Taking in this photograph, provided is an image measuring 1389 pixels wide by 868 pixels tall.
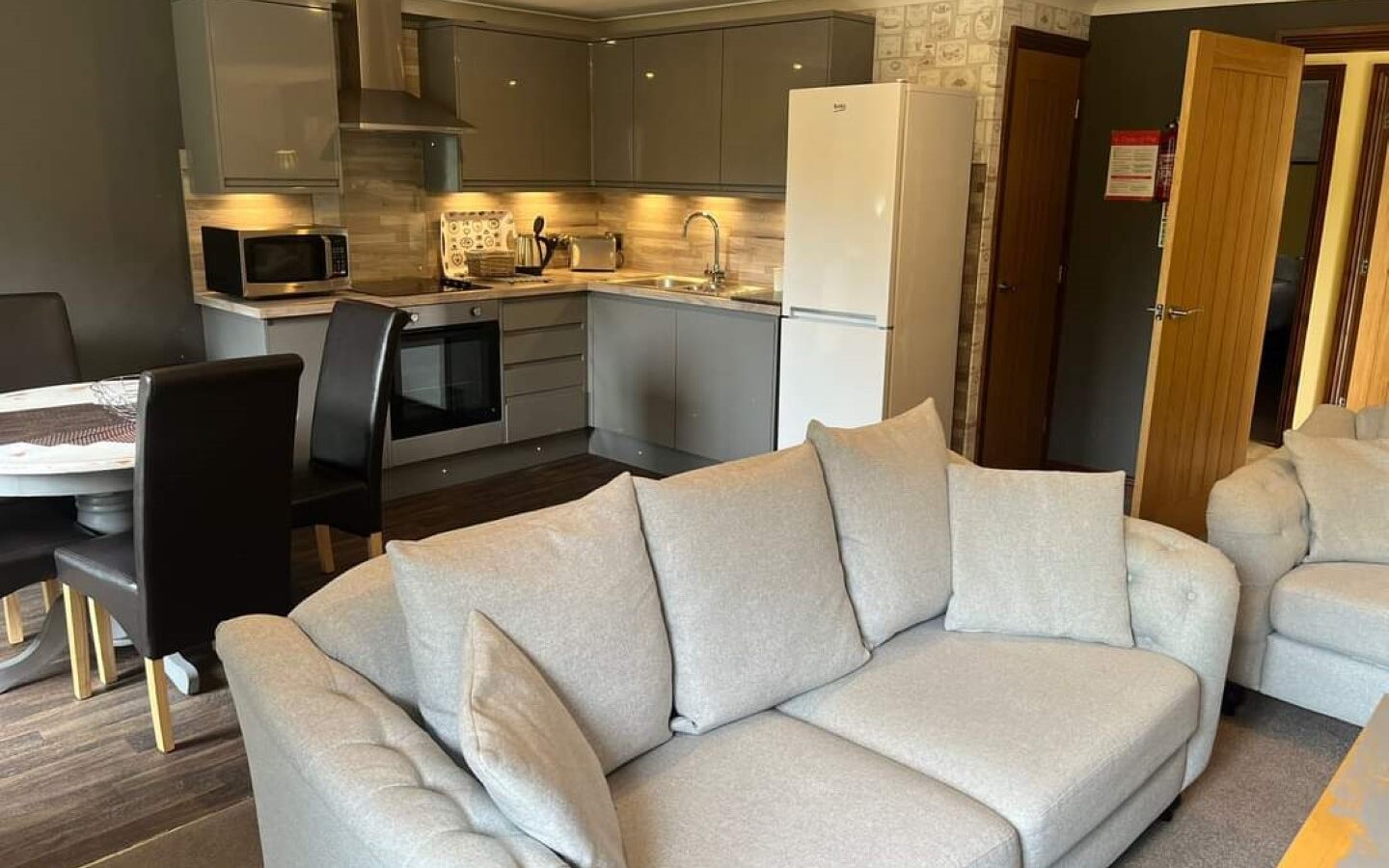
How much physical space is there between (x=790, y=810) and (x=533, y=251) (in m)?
4.31

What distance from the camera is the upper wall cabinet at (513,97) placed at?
4.98 m

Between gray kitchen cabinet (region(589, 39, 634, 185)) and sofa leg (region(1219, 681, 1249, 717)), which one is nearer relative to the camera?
sofa leg (region(1219, 681, 1249, 717))

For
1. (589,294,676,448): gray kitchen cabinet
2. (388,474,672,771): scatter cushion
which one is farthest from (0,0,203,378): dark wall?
(388,474,672,771): scatter cushion

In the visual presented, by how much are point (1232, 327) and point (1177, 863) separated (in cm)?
265

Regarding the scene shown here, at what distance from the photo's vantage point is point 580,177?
5.65 m

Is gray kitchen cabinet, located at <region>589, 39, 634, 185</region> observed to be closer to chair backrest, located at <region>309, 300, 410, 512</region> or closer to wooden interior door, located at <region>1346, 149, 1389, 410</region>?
chair backrest, located at <region>309, 300, 410, 512</region>

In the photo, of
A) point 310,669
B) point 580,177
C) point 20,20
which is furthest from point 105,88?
point 310,669

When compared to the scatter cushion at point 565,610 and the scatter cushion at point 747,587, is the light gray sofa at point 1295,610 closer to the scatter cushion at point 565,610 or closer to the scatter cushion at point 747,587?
the scatter cushion at point 747,587

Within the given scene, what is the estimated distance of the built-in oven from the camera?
15.4 feet

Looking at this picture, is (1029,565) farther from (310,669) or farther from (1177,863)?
(310,669)

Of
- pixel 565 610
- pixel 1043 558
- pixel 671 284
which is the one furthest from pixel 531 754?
pixel 671 284

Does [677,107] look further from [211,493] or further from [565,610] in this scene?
[565,610]

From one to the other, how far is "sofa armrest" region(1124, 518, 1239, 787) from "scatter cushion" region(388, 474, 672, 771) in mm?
1192

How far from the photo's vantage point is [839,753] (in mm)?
1923
